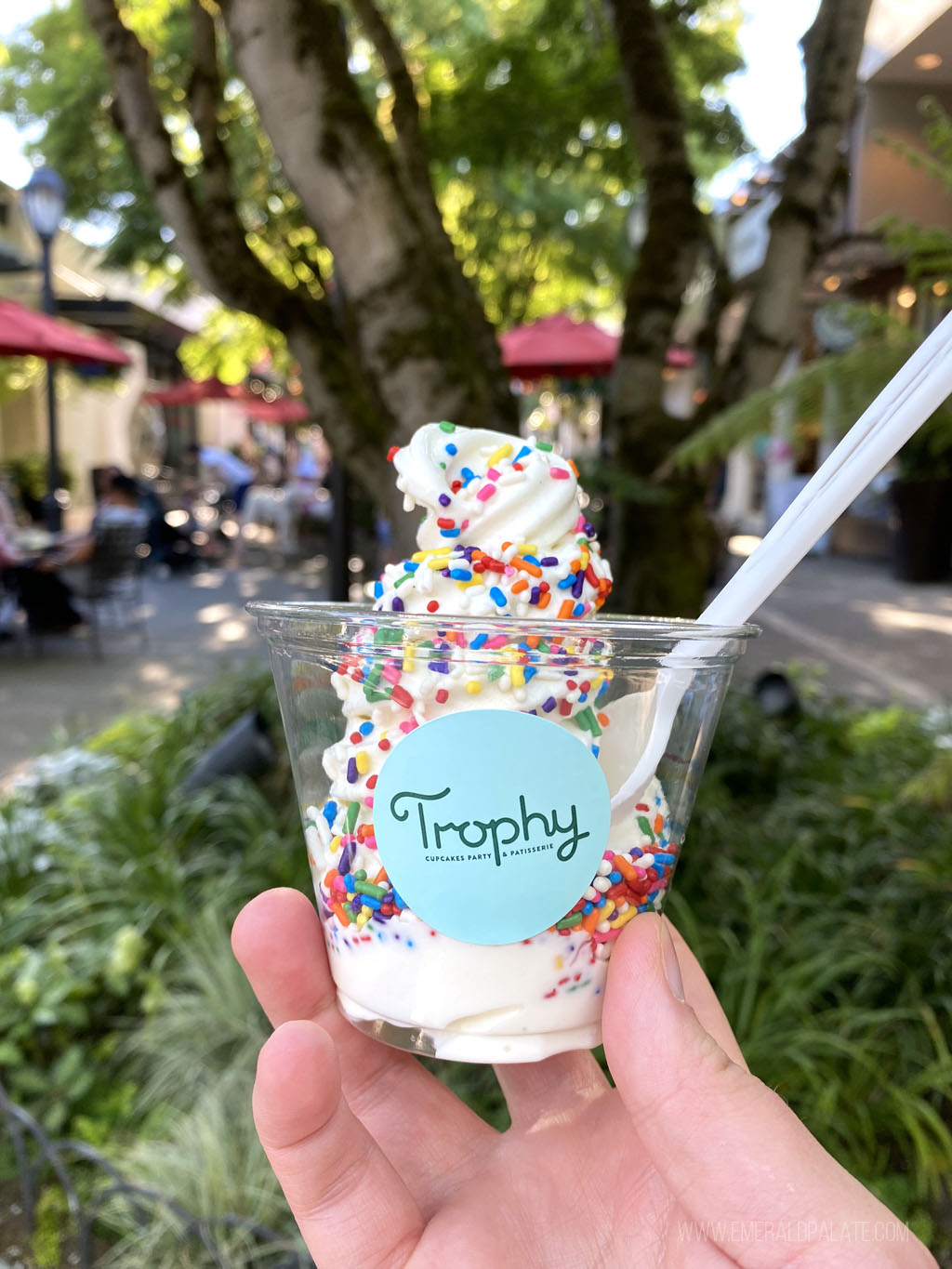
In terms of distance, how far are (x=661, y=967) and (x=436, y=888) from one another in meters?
0.27

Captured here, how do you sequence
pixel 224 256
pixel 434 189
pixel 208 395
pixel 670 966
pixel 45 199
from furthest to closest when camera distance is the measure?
pixel 208 395, pixel 45 199, pixel 434 189, pixel 224 256, pixel 670 966

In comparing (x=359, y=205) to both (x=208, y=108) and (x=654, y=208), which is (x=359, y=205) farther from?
(x=654, y=208)

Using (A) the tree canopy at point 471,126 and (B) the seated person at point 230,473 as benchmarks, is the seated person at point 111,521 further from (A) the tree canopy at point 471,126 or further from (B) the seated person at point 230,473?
(B) the seated person at point 230,473

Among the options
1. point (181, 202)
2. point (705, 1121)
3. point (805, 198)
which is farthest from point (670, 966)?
point (805, 198)

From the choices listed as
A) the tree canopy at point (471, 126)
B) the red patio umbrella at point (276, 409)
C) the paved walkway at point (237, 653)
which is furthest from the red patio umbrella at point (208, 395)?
the paved walkway at point (237, 653)

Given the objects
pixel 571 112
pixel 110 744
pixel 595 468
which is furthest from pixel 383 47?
pixel 110 744

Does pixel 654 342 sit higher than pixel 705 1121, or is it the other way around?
pixel 654 342

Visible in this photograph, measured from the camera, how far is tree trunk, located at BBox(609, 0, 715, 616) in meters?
3.43

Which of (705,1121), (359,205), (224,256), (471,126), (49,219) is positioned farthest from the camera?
(49,219)

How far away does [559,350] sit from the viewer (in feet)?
32.5

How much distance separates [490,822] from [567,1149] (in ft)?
1.90

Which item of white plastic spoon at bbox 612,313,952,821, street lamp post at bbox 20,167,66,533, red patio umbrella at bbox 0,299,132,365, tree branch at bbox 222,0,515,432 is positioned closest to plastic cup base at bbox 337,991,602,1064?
white plastic spoon at bbox 612,313,952,821

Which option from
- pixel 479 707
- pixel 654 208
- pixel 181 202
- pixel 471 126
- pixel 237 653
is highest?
pixel 471 126

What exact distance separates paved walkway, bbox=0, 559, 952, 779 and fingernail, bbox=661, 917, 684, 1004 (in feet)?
10.7
